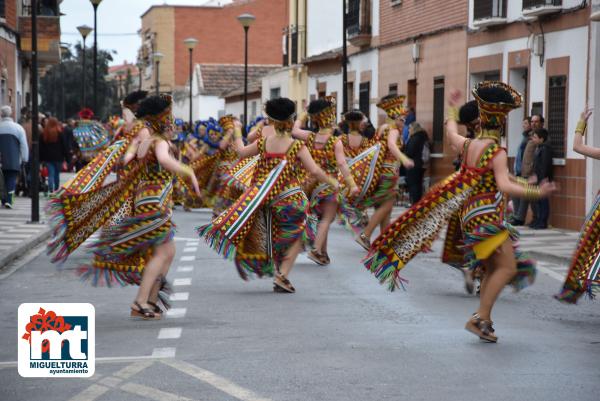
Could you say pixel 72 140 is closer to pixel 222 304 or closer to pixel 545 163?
pixel 545 163

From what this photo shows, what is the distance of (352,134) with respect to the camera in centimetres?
1619

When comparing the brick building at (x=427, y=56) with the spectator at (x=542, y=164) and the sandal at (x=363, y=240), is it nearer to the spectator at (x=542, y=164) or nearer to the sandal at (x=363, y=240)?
the spectator at (x=542, y=164)

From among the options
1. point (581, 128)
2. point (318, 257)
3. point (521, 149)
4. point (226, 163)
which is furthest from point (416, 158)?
point (581, 128)

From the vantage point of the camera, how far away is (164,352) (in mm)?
8242

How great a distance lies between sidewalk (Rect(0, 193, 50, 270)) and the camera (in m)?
15.1

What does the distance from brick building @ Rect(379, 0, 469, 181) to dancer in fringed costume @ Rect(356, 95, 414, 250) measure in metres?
10.1

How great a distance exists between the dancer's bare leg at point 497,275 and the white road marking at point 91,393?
292cm

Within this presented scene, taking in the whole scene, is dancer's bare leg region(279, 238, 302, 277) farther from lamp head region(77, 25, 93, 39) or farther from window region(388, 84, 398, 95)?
lamp head region(77, 25, 93, 39)

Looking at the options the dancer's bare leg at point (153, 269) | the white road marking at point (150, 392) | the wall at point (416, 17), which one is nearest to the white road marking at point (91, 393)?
the white road marking at point (150, 392)

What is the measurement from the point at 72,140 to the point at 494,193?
22.1 m

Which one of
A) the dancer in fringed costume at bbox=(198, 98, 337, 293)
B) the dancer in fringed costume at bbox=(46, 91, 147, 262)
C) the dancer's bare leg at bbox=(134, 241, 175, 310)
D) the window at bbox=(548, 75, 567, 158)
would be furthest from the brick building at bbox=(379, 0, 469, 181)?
the dancer's bare leg at bbox=(134, 241, 175, 310)

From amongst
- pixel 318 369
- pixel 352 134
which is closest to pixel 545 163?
pixel 352 134

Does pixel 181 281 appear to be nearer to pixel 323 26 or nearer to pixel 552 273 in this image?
pixel 552 273

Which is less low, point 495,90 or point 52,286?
point 495,90
